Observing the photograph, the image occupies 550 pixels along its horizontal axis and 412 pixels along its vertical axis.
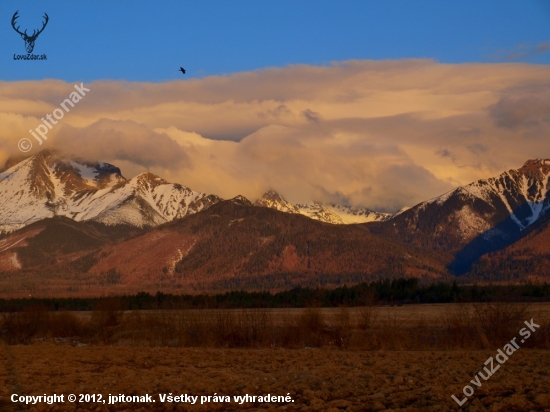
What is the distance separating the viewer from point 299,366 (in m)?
27.5

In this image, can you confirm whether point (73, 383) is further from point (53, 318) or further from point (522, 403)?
point (53, 318)

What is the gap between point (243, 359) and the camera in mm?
30891

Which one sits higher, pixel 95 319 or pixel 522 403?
pixel 95 319

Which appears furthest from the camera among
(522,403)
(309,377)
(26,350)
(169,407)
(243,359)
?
(26,350)

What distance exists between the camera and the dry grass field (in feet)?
65.5

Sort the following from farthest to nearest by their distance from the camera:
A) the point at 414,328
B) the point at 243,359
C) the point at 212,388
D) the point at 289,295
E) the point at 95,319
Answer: the point at 289,295 → the point at 95,319 → the point at 414,328 → the point at 243,359 → the point at 212,388

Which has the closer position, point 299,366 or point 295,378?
point 295,378

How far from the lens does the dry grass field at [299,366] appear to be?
19953mm

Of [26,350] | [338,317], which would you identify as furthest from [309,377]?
[338,317]

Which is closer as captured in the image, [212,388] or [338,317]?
[212,388]

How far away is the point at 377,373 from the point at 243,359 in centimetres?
808

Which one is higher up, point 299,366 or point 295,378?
point 299,366

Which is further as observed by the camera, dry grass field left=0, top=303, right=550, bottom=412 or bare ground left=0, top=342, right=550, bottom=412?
dry grass field left=0, top=303, right=550, bottom=412

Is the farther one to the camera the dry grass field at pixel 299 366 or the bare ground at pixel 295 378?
the dry grass field at pixel 299 366
